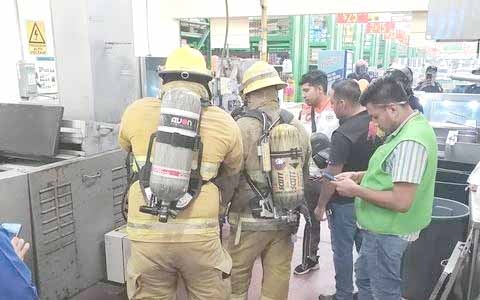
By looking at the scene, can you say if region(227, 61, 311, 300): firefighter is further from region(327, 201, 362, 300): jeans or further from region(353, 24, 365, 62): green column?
region(353, 24, 365, 62): green column

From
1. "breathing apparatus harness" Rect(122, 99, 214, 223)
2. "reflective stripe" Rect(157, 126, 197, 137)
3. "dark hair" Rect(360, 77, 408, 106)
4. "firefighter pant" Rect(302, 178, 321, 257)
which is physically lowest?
"firefighter pant" Rect(302, 178, 321, 257)

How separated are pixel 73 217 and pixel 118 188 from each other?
14.4 inches

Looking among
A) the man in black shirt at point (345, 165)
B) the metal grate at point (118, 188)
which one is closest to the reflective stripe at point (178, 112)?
the man in black shirt at point (345, 165)

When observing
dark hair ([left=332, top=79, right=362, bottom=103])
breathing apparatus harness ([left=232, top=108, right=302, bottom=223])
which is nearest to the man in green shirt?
breathing apparatus harness ([left=232, top=108, right=302, bottom=223])

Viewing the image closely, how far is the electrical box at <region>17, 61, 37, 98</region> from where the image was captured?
482 centimetres

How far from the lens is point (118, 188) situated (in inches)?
106

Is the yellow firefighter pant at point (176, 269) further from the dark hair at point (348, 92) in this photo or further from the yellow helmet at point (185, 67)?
the dark hair at point (348, 92)

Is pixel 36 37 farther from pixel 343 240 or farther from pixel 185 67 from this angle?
pixel 343 240

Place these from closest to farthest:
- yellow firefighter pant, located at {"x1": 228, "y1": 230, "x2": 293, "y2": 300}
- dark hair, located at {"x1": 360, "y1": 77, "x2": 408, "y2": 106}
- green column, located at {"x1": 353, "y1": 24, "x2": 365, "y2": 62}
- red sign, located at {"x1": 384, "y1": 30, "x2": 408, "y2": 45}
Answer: dark hair, located at {"x1": 360, "y1": 77, "x2": 408, "y2": 106}
yellow firefighter pant, located at {"x1": 228, "y1": 230, "x2": 293, "y2": 300}
green column, located at {"x1": 353, "y1": 24, "x2": 365, "y2": 62}
red sign, located at {"x1": 384, "y1": 30, "x2": 408, "y2": 45}

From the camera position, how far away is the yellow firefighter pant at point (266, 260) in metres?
2.10

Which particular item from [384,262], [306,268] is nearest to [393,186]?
[384,262]

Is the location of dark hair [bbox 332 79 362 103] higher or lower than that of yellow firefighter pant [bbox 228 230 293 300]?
higher

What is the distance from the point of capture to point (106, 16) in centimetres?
267

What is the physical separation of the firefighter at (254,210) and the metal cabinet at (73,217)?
90 centimetres
